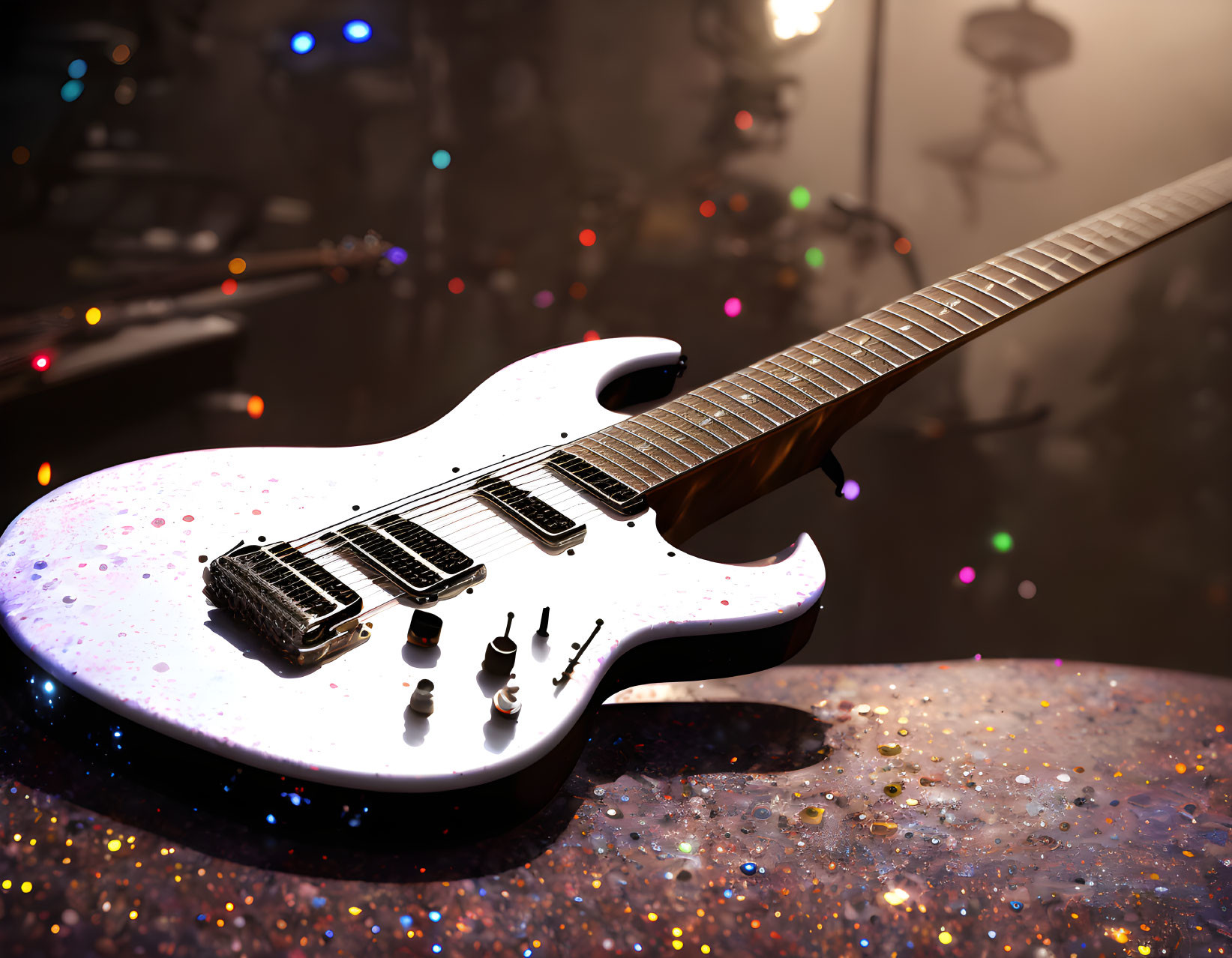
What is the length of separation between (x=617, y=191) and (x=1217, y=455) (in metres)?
1.22

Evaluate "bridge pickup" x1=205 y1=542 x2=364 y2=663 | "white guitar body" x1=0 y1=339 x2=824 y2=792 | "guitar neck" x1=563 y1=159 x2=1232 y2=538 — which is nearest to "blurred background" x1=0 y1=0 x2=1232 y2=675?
"guitar neck" x1=563 y1=159 x2=1232 y2=538

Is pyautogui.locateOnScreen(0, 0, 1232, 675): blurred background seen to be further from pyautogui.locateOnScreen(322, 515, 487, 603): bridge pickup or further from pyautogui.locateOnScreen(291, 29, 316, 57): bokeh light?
pyautogui.locateOnScreen(322, 515, 487, 603): bridge pickup

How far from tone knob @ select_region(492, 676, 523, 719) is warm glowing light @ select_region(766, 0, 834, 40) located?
1.62 meters

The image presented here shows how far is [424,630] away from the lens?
0.74 m

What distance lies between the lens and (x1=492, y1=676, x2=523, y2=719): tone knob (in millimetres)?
697

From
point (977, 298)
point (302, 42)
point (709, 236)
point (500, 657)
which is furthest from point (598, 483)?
point (302, 42)

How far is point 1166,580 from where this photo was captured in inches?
61.2

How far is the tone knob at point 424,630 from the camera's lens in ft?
2.42

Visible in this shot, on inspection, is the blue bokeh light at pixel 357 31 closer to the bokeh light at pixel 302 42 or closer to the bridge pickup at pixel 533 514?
the bokeh light at pixel 302 42

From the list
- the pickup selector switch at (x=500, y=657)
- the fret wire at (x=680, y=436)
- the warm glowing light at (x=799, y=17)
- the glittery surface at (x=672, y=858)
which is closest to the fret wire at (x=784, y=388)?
the fret wire at (x=680, y=436)

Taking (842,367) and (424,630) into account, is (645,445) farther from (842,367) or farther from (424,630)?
(424,630)

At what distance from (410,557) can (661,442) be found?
0.33 m

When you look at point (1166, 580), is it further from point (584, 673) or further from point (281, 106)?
point (281, 106)

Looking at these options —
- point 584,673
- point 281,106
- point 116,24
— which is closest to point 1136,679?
point 584,673
